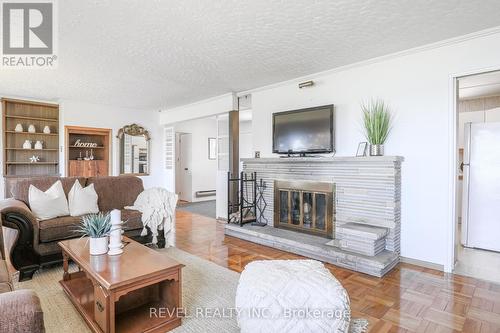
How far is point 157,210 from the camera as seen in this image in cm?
Answer: 355

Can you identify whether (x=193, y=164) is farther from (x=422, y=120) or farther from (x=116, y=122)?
(x=422, y=120)

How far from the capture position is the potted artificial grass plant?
316 centimetres

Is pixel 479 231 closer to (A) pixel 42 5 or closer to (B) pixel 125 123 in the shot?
(A) pixel 42 5

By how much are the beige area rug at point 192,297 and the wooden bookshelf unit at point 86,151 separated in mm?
3397

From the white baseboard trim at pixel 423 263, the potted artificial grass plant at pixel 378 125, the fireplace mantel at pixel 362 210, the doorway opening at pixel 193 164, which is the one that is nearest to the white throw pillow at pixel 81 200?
the fireplace mantel at pixel 362 210

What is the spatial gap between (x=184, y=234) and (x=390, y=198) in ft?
9.72

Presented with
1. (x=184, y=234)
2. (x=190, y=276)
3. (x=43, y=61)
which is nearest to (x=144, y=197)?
A: (x=184, y=234)

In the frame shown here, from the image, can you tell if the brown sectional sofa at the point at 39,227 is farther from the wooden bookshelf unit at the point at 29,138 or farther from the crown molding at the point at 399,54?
the crown molding at the point at 399,54

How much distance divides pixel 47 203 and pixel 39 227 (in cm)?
38

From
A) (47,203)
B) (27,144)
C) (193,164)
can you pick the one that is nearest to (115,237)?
(47,203)

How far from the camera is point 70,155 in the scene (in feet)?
19.4

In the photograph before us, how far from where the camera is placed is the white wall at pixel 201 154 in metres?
7.83

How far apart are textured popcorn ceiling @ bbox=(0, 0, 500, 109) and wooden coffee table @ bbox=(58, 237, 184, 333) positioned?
6.41 feet

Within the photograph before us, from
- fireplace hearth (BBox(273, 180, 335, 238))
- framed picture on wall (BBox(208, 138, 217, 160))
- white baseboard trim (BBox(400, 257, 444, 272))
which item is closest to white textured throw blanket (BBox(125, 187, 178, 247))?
fireplace hearth (BBox(273, 180, 335, 238))
